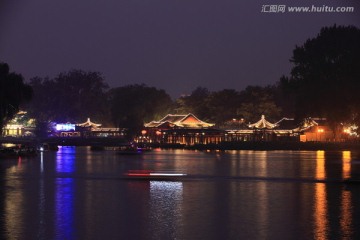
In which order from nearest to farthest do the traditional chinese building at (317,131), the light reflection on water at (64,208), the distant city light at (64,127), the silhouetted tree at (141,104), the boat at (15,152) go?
the light reflection on water at (64,208), the boat at (15,152), the traditional chinese building at (317,131), the silhouetted tree at (141,104), the distant city light at (64,127)

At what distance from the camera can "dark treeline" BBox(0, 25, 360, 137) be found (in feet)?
223

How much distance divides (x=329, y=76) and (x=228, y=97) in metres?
44.6

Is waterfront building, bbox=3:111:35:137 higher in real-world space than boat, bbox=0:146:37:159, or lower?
higher

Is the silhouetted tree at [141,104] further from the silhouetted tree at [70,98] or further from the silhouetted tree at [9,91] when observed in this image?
the silhouetted tree at [9,91]

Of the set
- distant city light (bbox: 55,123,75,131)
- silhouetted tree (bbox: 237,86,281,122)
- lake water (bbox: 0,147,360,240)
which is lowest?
lake water (bbox: 0,147,360,240)

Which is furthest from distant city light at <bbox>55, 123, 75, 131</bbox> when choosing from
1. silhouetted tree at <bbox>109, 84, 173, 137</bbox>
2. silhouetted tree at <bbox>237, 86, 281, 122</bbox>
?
silhouetted tree at <bbox>237, 86, 281, 122</bbox>

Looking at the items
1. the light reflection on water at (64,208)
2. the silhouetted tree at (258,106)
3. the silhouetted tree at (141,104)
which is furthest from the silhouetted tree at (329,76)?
the silhouetted tree at (141,104)

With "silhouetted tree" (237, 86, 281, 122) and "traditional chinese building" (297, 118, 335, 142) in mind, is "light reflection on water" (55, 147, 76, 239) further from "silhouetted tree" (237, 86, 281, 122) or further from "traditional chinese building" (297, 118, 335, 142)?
"silhouetted tree" (237, 86, 281, 122)

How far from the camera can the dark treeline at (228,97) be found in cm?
6794

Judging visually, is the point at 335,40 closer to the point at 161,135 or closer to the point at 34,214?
the point at 161,135

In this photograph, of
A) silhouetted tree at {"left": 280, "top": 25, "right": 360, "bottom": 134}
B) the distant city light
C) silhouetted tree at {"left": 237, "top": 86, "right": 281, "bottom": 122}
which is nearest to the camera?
silhouetted tree at {"left": 280, "top": 25, "right": 360, "bottom": 134}

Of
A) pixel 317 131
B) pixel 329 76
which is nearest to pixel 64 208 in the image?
pixel 329 76

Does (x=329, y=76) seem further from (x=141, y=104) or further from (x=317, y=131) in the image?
(x=141, y=104)

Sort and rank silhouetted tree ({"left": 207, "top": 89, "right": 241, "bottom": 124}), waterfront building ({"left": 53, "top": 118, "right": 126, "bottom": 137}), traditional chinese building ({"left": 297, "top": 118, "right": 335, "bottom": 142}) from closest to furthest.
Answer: traditional chinese building ({"left": 297, "top": 118, "right": 335, "bottom": 142})
silhouetted tree ({"left": 207, "top": 89, "right": 241, "bottom": 124})
waterfront building ({"left": 53, "top": 118, "right": 126, "bottom": 137})
